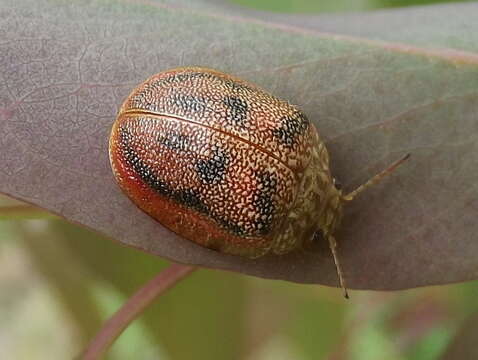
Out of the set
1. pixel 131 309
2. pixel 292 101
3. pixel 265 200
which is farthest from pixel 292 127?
pixel 131 309

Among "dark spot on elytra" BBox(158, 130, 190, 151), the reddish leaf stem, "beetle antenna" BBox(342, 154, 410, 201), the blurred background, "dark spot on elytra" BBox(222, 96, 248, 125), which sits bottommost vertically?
the blurred background

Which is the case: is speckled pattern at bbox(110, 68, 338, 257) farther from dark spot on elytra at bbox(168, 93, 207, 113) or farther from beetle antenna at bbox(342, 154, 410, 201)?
beetle antenna at bbox(342, 154, 410, 201)

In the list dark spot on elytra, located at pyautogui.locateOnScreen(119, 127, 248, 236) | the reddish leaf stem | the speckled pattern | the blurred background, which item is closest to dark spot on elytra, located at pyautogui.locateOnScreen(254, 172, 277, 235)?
the speckled pattern

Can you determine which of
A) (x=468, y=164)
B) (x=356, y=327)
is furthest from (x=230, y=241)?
(x=356, y=327)

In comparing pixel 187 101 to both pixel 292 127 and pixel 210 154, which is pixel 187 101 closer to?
pixel 210 154

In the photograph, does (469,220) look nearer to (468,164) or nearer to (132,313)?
(468,164)

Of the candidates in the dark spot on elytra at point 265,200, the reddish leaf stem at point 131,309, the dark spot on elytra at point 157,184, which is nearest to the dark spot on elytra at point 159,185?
the dark spot on elytra at point 157,184
